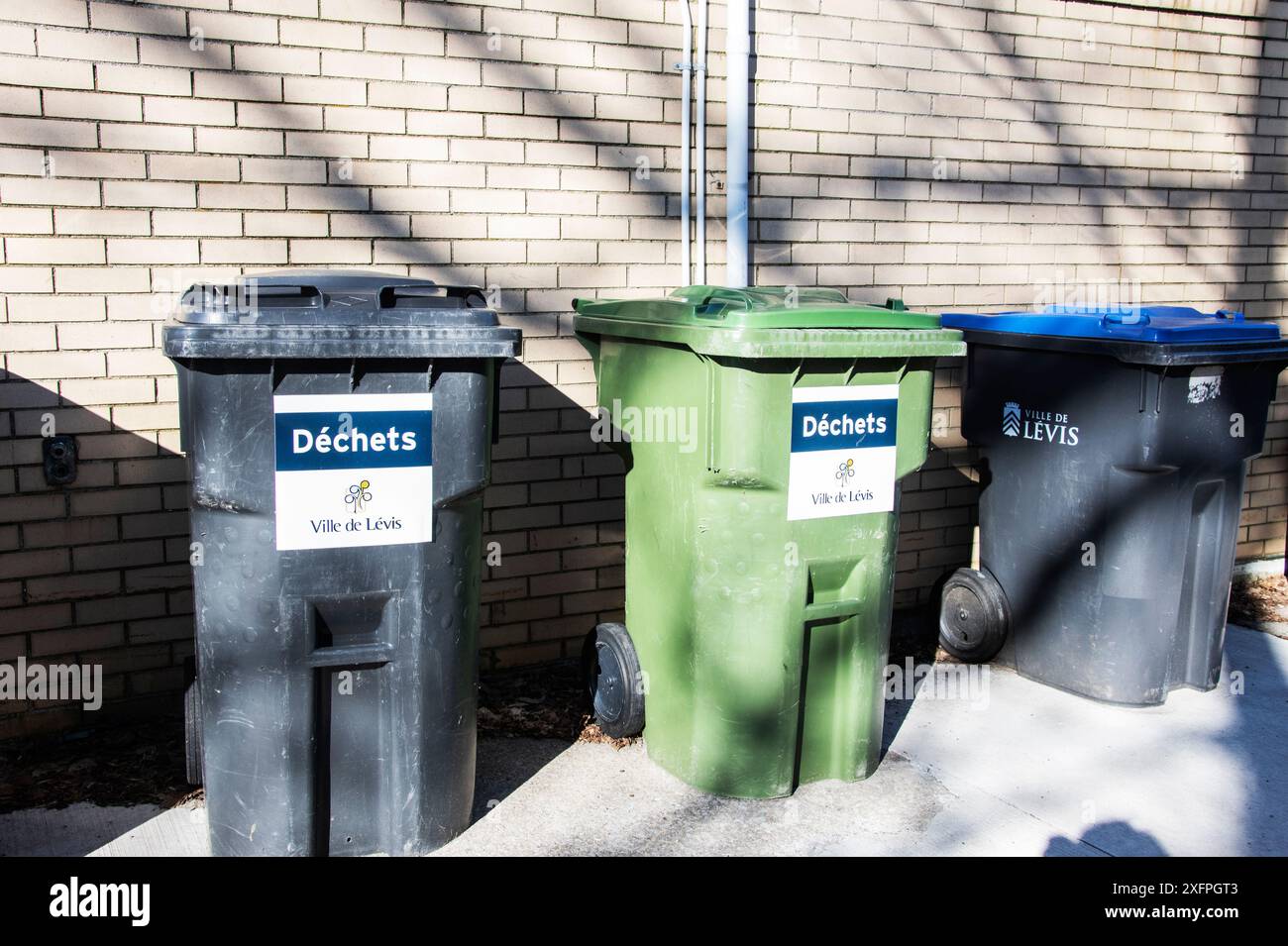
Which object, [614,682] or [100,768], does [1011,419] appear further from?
[100,768]

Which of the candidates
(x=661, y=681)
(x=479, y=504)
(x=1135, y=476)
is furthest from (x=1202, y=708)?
(x=479, y=504)

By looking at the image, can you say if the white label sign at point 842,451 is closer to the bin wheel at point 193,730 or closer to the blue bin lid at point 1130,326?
the blue bin lid at point 1130,326

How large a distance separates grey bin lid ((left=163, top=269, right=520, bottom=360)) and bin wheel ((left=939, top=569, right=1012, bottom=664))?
2778mm

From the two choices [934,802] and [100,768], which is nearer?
[934,802]

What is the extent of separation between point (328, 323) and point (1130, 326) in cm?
315

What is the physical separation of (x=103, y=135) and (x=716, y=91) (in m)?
2.51

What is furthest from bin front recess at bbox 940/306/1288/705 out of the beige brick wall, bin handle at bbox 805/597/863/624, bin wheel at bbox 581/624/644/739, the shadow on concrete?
bin wheel at bbox 581/624/644/739

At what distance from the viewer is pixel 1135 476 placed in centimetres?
472

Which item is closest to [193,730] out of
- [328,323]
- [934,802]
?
[328,323]

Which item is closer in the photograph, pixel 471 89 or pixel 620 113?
pixel 471 89

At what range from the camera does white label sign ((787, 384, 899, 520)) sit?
3818 millimetres

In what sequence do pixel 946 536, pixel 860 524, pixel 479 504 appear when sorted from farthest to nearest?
pixel 946 536 → pixel 860 524 → pixel 479 504

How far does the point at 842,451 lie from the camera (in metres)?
3.91

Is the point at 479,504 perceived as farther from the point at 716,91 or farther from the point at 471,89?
the point at 716,91
